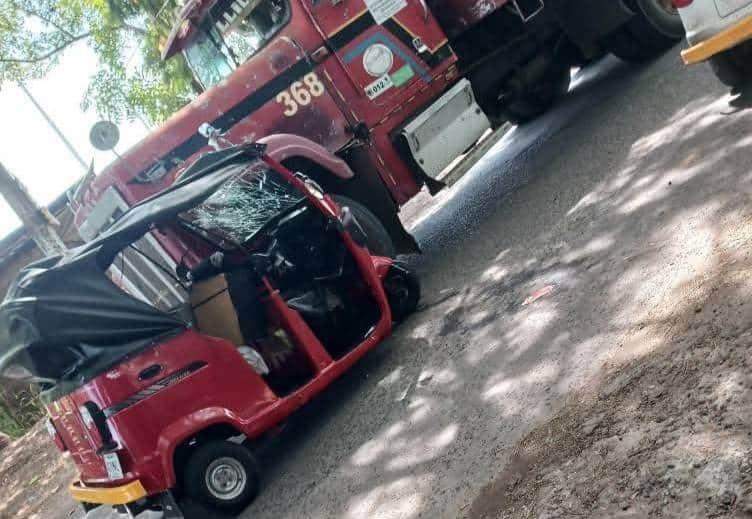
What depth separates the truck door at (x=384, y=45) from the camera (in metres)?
6.69

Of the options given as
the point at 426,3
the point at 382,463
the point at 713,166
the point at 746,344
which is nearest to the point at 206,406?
the point at 382,463

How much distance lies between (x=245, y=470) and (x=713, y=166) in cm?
358

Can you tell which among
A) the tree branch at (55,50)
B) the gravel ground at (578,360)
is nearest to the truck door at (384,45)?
the gravel ground at (578,360)

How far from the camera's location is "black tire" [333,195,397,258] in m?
6.48

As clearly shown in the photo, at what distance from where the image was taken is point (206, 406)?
4383mm

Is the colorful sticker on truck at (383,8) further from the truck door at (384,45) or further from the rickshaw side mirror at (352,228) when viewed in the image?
the rickshaw side mirror at (352,228)

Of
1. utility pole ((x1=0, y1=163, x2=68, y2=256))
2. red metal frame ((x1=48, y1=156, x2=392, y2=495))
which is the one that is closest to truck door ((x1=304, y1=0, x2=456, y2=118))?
red metal frame ((x1=48, y1=156, x2=392, y2=495))

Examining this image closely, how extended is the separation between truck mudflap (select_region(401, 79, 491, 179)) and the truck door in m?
0.27

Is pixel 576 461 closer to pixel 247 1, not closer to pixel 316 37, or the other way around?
pixel 316 37

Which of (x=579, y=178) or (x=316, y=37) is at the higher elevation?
(x=316, y=37)

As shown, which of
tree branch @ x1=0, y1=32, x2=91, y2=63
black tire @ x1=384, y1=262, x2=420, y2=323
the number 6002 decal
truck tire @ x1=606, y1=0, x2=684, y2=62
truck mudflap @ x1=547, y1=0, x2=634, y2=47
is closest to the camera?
Result: black tire @ x1=384, y1=262, x2=420, y2=323

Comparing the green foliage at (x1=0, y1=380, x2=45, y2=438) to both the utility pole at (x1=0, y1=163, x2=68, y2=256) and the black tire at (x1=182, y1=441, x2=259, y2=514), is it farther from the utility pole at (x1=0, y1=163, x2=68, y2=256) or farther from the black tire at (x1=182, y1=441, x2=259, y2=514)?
A: the black tire at (x1=182, y1=441, x2=259, y2=514)

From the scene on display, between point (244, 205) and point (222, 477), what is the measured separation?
200 cm

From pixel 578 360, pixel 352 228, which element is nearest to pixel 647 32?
pixel 352 228
